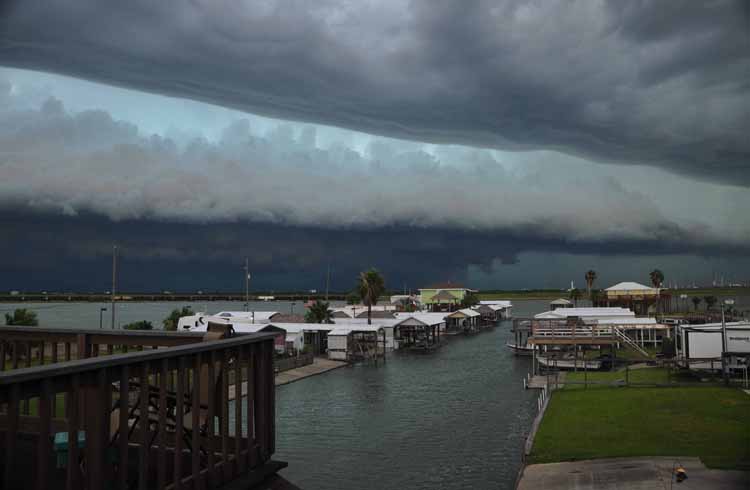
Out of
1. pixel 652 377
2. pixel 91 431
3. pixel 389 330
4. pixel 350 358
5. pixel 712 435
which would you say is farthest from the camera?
pixel 389 330

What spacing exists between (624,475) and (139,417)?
15717mm

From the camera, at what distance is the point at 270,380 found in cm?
808

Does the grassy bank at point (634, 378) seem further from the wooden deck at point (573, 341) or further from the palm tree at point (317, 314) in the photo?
the palm tree at point (317, 314)

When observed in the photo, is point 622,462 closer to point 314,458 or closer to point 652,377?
point 314,458

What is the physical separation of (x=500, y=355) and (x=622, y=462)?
160ft

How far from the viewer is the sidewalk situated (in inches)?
647

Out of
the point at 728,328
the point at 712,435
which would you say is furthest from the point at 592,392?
the point at 728,328

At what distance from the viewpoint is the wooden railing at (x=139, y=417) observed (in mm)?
5152

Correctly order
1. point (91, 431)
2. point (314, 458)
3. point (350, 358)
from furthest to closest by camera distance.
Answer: point (350, 358)
point (314, 458)
point (91, 431)

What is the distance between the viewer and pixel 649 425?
2605 centimetres

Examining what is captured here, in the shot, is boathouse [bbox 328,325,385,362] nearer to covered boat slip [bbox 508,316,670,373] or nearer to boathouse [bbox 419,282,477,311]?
covered boat slip [bbox 508,316,670,373]

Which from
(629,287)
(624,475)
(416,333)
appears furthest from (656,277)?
(624,475)

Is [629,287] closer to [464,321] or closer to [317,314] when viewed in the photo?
[464,321]

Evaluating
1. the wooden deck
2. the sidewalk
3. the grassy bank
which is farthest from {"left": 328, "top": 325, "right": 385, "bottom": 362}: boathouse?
the sidewalk
